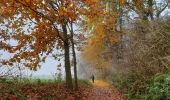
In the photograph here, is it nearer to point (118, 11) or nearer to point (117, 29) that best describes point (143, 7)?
point (118, 11)

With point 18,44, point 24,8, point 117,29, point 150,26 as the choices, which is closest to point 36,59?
point 18,44

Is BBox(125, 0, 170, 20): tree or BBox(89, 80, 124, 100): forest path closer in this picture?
BBox(89, 80, 124, 100): forest path

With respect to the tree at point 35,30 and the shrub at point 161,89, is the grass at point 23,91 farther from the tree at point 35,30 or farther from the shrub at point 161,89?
the shrub at point 161,89

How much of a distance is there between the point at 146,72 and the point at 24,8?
7141mm

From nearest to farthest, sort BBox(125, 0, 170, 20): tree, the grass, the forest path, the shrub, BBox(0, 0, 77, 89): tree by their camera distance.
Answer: the shrub
the grass
BBox(0, 0, 77, 89): tree
the forest path
BBox(125, 0, 170, 20): tree

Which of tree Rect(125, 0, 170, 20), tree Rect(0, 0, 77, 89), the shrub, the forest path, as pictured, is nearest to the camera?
the shrub

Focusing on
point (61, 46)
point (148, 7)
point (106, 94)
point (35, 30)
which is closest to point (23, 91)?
point (35, 30)

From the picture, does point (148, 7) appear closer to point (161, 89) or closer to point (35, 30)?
point (35, 30)

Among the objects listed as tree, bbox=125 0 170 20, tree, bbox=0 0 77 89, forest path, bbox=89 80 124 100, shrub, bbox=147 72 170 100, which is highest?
tree, bbox=125 0 170 20

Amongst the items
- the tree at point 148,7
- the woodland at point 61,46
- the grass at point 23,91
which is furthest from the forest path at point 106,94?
the tree at point 148,7

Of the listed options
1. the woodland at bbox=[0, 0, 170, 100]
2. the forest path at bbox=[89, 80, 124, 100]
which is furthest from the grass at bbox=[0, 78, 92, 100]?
the forest path at bbox=[89, 80, 124, 100]

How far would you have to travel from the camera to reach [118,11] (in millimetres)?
34781

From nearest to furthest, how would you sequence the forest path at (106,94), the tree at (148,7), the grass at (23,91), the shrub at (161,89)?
the shrub at (161,89) → the grass at (23,91) → the forest path at (106,94) → the tree at (148,7)

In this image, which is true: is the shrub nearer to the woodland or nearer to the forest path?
the woodland
